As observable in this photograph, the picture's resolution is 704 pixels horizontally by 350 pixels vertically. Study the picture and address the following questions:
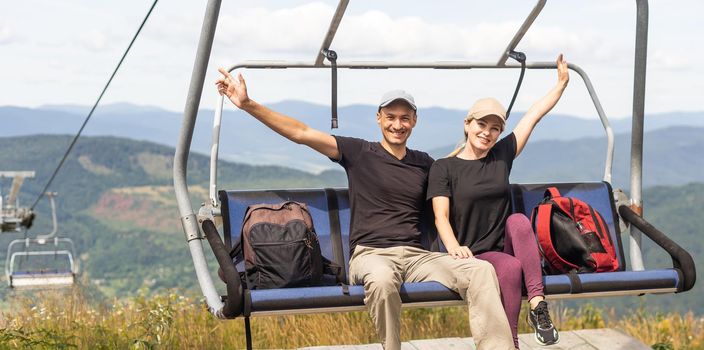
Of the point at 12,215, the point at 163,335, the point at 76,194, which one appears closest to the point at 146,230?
the point at 76,194

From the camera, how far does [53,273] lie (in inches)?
506

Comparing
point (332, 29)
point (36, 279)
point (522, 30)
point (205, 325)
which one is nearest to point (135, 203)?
point (36, 279)

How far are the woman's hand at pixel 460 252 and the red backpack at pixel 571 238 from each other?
50cm

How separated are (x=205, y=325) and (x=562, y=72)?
8.62 feet

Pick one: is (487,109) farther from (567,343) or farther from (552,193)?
(567,343)

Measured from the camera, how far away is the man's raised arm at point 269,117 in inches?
145

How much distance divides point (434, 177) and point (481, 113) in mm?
324

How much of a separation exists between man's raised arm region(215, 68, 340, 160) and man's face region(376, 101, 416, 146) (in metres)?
0.25

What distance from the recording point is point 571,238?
13.5 feet

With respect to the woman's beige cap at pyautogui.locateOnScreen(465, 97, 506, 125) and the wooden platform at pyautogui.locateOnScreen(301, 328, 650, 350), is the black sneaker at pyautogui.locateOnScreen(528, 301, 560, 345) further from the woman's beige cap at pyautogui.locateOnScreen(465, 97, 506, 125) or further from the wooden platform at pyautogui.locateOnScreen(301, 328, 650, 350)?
the wooden platform at pyautogui.locateOnScreen(301, 328, 650, 350)

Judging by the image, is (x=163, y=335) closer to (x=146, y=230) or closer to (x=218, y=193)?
(x=218, y=193)

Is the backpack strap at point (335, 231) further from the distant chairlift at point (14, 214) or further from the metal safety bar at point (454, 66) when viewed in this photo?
the distant chairlift at point (14, 214)

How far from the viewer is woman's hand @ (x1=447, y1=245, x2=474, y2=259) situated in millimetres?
3734

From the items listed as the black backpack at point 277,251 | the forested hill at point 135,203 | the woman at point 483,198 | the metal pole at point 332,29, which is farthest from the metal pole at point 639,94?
the forested hill at point 135,203
